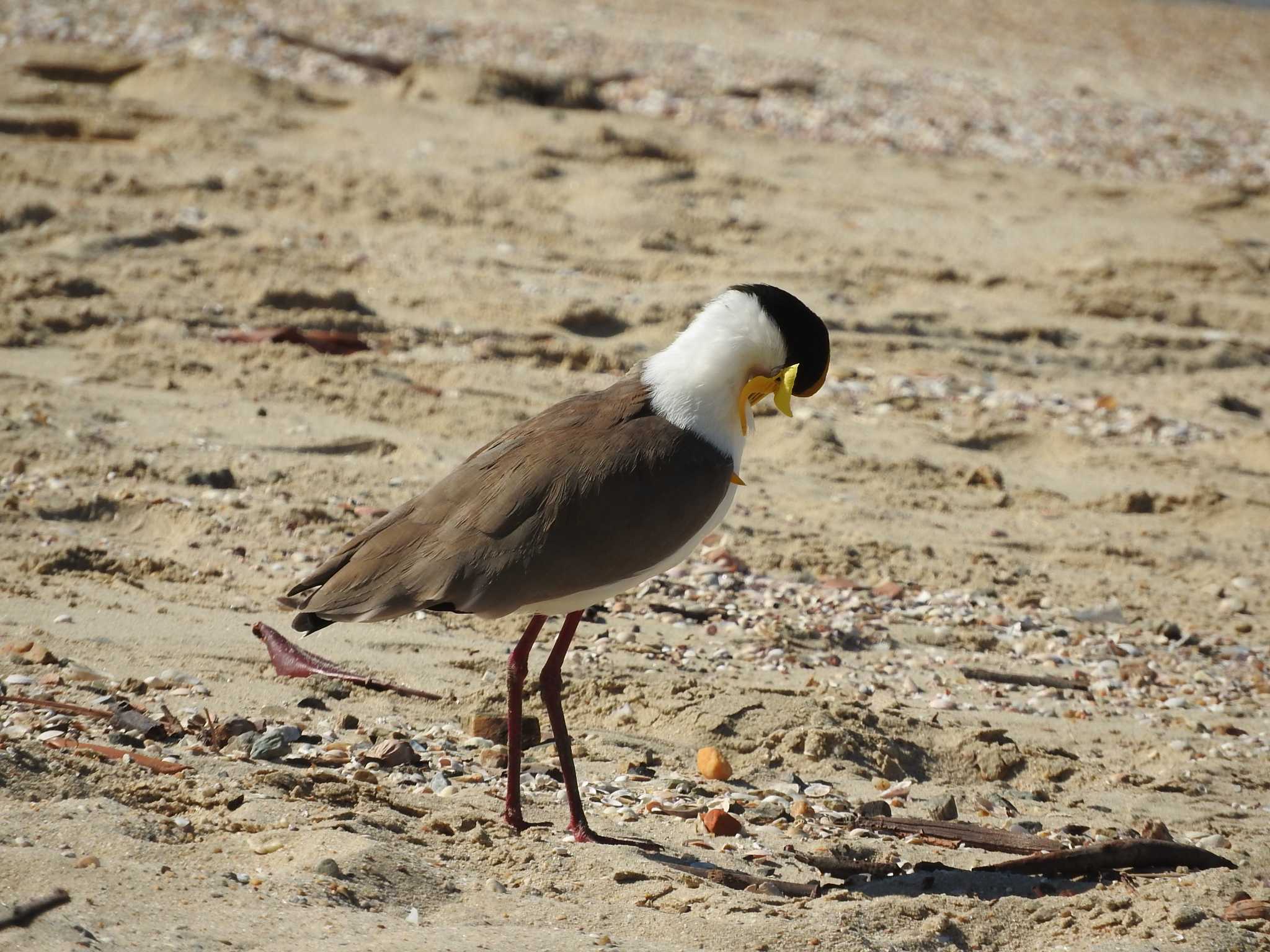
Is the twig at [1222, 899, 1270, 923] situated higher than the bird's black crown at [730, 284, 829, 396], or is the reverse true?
the bird's black crown at [730, 284, 829, 396]

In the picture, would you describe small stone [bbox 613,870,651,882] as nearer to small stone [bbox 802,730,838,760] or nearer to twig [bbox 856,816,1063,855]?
twig [bbox 856,816,1063,855]

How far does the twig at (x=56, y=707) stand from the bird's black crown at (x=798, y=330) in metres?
2.03

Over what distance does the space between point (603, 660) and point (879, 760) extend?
0.98 m

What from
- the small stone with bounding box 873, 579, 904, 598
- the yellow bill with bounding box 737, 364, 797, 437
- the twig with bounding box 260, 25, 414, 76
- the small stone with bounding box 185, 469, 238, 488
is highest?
the twig with bounding box 260, 25, 414, 76

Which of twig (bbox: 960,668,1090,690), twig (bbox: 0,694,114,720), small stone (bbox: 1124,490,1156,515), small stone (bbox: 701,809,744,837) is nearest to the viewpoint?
twig (bbox: 0,694,114,720)

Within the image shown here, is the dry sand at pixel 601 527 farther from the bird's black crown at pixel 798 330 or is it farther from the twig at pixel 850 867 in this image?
the bird's black crown at pixel 798 330

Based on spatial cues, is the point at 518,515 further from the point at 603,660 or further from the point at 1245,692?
the point at 1245,692

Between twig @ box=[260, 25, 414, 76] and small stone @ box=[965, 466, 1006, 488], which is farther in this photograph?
twig @ box=[260, 25, 414, 76]

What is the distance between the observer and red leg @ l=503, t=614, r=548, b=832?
3.98 m

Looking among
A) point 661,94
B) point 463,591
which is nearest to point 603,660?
point 463,591

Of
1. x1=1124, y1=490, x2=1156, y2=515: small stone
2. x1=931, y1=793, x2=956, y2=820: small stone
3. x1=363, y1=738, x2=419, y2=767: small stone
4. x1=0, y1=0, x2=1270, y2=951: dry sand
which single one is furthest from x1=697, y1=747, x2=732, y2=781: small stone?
x1=1124, y1=490, x2=1156, y2=515: small stone

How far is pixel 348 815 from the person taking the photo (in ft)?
12.3

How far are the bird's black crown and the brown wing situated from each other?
0.34 metres

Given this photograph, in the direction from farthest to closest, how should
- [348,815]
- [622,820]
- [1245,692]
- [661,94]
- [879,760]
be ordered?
[661,94] → [1245,692] → [879,760] → [622,820] → [348,815]
